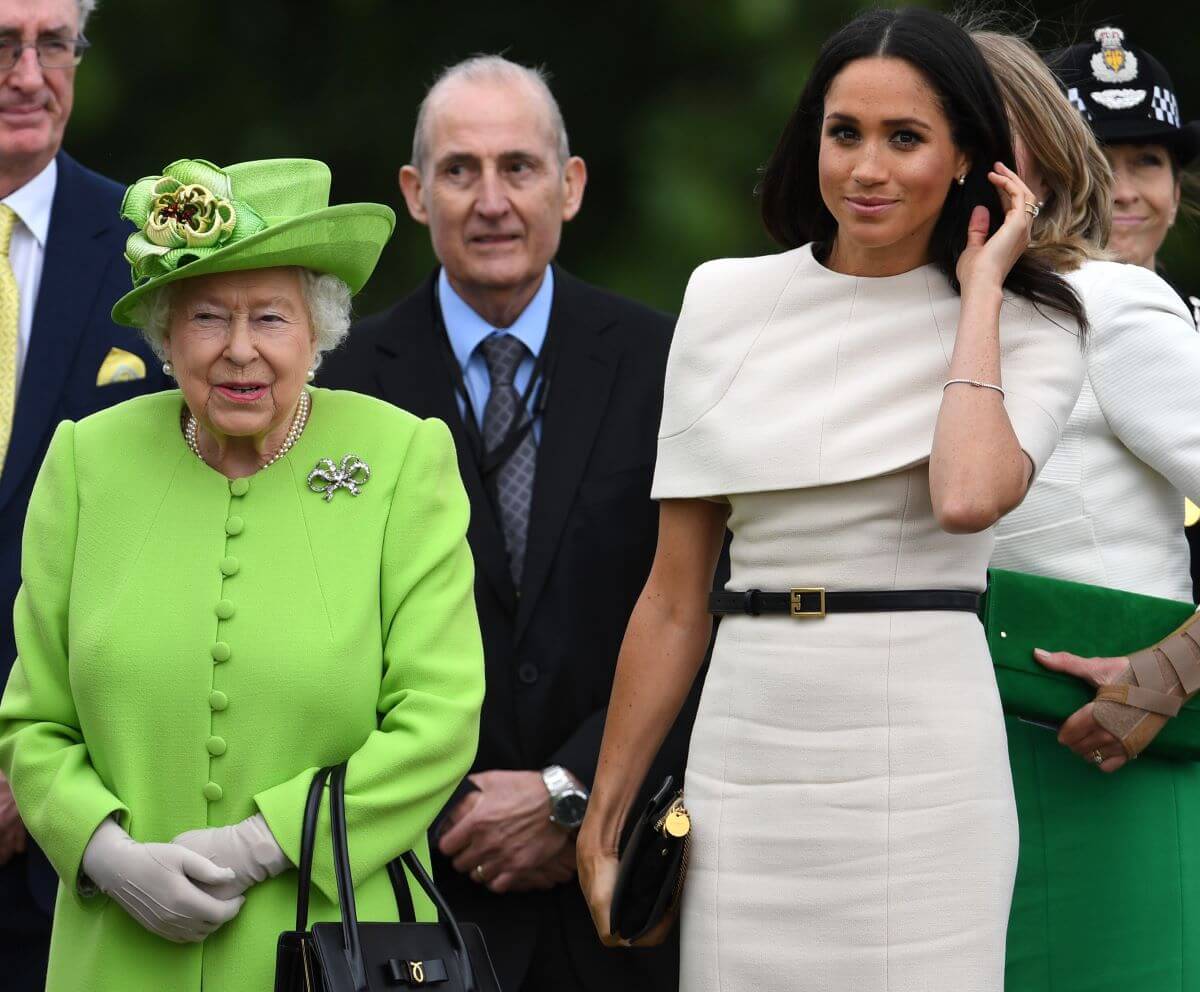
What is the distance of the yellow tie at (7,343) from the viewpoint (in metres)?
4.70

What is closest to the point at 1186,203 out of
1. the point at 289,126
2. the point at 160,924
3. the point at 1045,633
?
the point at 1045,633

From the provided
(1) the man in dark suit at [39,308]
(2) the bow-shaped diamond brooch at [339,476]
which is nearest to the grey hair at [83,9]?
(1) the man in dark suit at [39,308]

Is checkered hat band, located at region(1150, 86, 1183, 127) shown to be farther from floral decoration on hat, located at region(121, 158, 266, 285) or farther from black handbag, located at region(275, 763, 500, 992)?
black handbag, located at region(275, 763, 500, 992)

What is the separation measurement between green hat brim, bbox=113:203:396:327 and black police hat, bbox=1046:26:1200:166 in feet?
Answer: 5.31

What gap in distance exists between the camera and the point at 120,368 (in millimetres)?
4781

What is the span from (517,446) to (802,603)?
1392 millimetres

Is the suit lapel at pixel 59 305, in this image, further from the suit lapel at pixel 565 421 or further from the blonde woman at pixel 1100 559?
the blonde woman at pixel 1100 559

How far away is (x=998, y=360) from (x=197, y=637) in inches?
50.1

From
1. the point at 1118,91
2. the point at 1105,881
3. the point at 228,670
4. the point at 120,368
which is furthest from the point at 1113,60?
the point at 228,670

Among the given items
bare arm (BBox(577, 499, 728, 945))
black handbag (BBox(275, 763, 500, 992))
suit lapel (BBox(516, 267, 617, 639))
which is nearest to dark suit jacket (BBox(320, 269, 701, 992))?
suit lapel (BBox(516, 267, 617, 639))

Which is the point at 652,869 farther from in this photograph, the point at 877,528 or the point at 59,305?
the point at 59,305

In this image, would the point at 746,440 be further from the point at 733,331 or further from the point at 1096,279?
the point at 1096,279

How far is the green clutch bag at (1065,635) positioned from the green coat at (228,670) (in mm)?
845

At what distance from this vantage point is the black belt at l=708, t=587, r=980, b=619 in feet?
11.4
